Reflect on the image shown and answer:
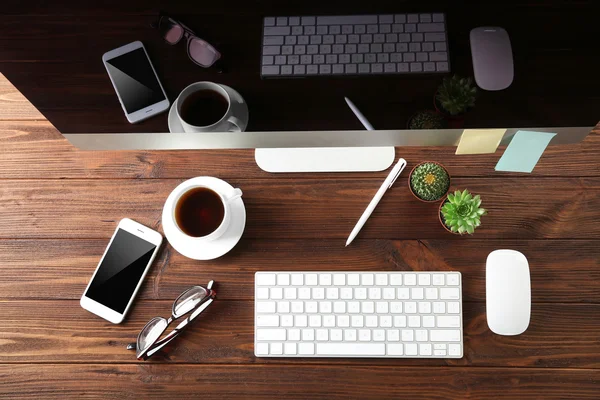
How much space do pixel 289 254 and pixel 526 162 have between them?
0.41 m

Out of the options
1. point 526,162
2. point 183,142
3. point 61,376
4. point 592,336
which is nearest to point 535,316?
point 592,336

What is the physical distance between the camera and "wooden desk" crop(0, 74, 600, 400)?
2.56 ft

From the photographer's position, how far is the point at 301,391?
79cm

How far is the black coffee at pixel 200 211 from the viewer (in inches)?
31.0

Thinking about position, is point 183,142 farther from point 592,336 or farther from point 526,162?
point 592,336

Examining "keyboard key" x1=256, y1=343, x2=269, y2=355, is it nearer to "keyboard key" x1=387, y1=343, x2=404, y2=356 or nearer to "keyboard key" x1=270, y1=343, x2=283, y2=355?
"keyboard key" x1=270, y1=343, x2=283, y2=355

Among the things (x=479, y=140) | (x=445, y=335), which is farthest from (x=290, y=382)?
(x=479, y=140)

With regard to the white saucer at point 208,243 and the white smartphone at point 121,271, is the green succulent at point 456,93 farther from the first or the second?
the white smartphone at point 121,271

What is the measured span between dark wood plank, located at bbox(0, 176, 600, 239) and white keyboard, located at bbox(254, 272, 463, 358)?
80 mm

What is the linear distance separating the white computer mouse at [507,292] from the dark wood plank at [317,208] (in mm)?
46

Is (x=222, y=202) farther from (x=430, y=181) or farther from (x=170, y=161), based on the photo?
(x=430, y=181)

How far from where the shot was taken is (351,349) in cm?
78

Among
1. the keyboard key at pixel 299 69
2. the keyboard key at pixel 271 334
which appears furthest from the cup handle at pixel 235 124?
the keyboard key at pixel 271 334

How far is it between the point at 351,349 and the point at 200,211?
0.34m
